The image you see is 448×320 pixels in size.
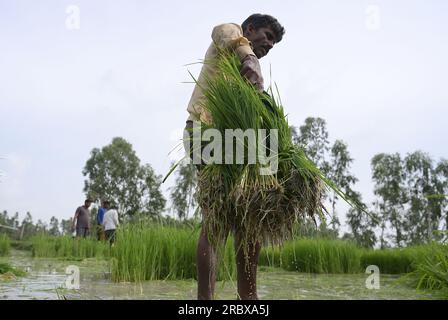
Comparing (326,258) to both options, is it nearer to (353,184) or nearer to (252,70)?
(252,70)

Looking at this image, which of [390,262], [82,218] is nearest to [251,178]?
[390,262]

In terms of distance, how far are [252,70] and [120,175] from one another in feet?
123

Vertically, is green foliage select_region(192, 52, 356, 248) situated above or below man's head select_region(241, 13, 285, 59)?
below

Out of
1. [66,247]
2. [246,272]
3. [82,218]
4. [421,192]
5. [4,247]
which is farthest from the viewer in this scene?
[421,192]

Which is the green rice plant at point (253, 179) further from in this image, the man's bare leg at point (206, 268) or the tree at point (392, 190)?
the tree at point (392, 190)

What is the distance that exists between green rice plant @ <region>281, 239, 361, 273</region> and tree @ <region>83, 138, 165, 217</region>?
30607mm

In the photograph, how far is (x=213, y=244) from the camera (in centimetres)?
197

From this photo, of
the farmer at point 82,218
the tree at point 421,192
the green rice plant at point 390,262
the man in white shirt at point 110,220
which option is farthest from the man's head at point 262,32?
the tree at point 421,192

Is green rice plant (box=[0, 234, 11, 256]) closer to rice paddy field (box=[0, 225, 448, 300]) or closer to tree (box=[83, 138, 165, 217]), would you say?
rice paddy field (box=[0, 225, 448, 300])

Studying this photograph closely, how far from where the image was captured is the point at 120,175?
38.2 m

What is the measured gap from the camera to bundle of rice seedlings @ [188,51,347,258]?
1854 millimetres

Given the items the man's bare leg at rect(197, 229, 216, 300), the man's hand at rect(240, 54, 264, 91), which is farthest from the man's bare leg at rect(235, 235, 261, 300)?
the man's hand at rect(240, 54, 264, 91)

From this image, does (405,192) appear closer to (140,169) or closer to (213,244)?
(140,169)
